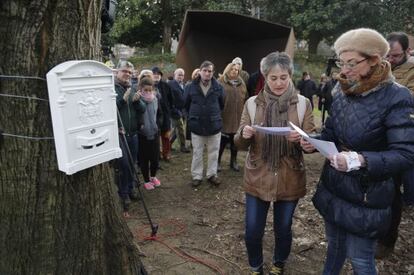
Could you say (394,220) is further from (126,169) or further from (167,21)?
(167,21)

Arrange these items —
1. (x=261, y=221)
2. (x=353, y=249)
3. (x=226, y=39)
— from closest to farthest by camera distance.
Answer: (x=353, y=249), (x=261, y=221), (x=226, y=39)

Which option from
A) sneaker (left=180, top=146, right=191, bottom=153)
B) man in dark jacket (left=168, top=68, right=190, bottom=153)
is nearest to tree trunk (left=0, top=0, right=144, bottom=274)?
man in dark jacket (left=168, top=68, right=190, bottom=153)

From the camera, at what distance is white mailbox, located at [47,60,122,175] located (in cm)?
164

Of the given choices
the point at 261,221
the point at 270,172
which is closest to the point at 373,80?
the point at 270,172

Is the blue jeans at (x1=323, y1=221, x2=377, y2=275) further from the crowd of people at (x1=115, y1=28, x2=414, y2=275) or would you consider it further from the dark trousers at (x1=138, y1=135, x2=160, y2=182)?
the dark trousers at (x1=138, y1=135, x2=160, y2=182)

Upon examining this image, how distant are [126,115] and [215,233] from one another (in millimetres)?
1719

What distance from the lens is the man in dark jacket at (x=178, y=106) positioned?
7016mm

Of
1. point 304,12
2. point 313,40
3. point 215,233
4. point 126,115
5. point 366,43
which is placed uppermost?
point 304,12

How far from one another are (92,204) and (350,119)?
1499 millimetres

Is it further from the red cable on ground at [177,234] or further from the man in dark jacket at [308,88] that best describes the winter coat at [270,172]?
the man in dark jacket at [308,88]

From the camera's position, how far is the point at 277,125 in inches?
109

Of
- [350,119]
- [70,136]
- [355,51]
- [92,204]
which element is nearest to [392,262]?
[350,119]

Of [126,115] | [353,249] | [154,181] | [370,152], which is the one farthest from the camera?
[154,181]

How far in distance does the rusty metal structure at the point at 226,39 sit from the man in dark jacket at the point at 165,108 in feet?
2.87
